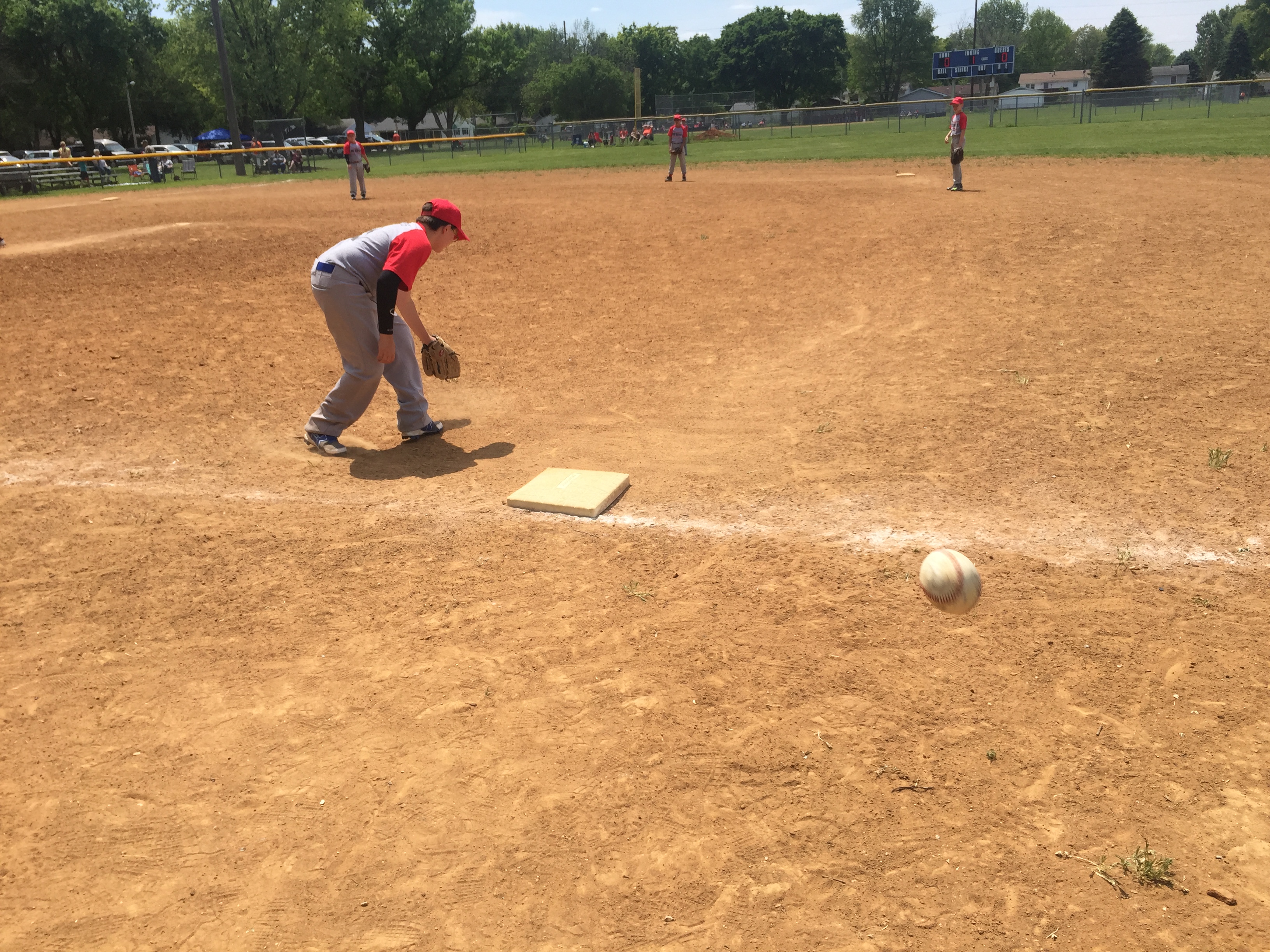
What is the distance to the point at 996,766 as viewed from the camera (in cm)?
387

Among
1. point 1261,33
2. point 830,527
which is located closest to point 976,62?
point 1261,33

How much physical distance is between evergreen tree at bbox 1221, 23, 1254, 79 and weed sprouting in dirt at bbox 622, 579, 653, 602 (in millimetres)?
113452

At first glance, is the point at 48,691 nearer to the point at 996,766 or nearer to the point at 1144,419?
the point at 996,766

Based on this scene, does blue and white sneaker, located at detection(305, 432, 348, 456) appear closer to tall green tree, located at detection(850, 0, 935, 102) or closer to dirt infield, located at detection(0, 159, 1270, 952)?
dirt infield, located at detection(0, 159, 1270, 952)

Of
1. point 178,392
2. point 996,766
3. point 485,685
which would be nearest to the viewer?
point 996,766

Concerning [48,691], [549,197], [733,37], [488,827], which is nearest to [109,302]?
[48,691]

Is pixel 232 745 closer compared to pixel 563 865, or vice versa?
pixel 563 865

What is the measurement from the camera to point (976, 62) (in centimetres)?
6612

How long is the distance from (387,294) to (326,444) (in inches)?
65.4

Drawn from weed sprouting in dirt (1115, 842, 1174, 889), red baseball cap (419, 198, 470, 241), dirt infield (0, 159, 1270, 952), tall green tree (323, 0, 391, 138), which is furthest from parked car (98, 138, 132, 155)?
weed sprouting in dirt (1115, 842, 1174, 889)

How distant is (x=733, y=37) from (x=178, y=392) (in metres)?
108

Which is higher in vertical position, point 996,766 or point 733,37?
point 733,37

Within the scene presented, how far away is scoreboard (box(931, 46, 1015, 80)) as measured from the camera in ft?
215

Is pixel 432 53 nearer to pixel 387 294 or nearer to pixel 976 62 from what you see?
pixel 976 62
